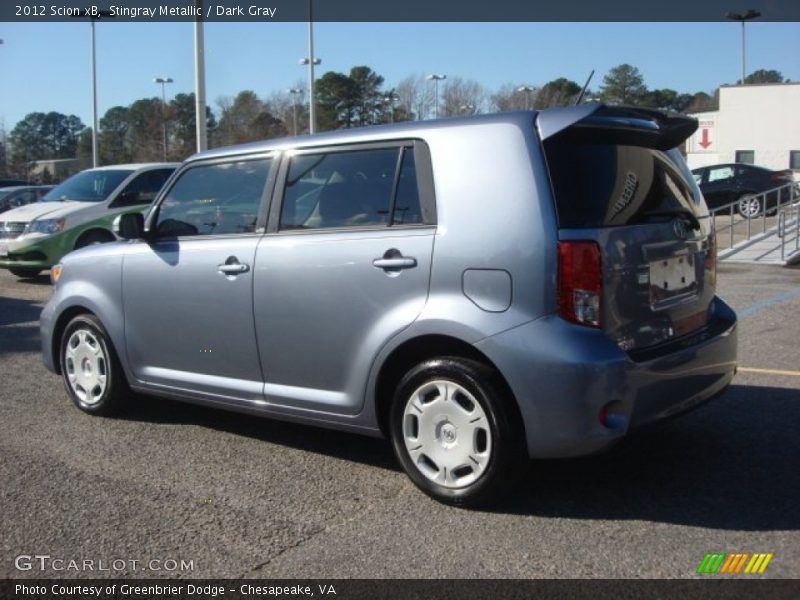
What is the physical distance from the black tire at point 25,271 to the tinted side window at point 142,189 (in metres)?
1.66

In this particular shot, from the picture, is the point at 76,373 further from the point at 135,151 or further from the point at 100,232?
the point at 135,151

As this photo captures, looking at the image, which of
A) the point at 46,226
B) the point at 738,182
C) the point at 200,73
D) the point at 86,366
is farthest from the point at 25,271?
the point at 738,182

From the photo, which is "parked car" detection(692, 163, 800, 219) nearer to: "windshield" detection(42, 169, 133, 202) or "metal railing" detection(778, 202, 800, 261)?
"metal railing" detection(778, 202, 800, 261)

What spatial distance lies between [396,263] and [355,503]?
3.93 feet

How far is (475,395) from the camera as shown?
13.1 feet

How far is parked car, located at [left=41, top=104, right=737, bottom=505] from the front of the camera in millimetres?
3818

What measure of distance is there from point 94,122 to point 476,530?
40.8 metres

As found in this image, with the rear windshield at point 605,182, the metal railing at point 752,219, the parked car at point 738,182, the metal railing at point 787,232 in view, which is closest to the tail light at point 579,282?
the rear windshield at point 605,182

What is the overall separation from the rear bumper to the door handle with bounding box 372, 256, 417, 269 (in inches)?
21.4

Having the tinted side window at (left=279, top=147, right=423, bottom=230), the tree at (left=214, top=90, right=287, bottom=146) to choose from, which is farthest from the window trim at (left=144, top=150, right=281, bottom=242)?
the tree at (left=214, top=90, right=287, bottom=146)

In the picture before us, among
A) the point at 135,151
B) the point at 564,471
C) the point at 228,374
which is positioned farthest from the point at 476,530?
the point at 135,151

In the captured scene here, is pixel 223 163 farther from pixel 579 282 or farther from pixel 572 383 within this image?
pixel 572 383

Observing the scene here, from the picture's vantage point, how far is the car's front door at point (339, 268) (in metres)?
4.25

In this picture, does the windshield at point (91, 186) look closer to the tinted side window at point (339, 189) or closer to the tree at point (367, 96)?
the tree at point (367, 96)
